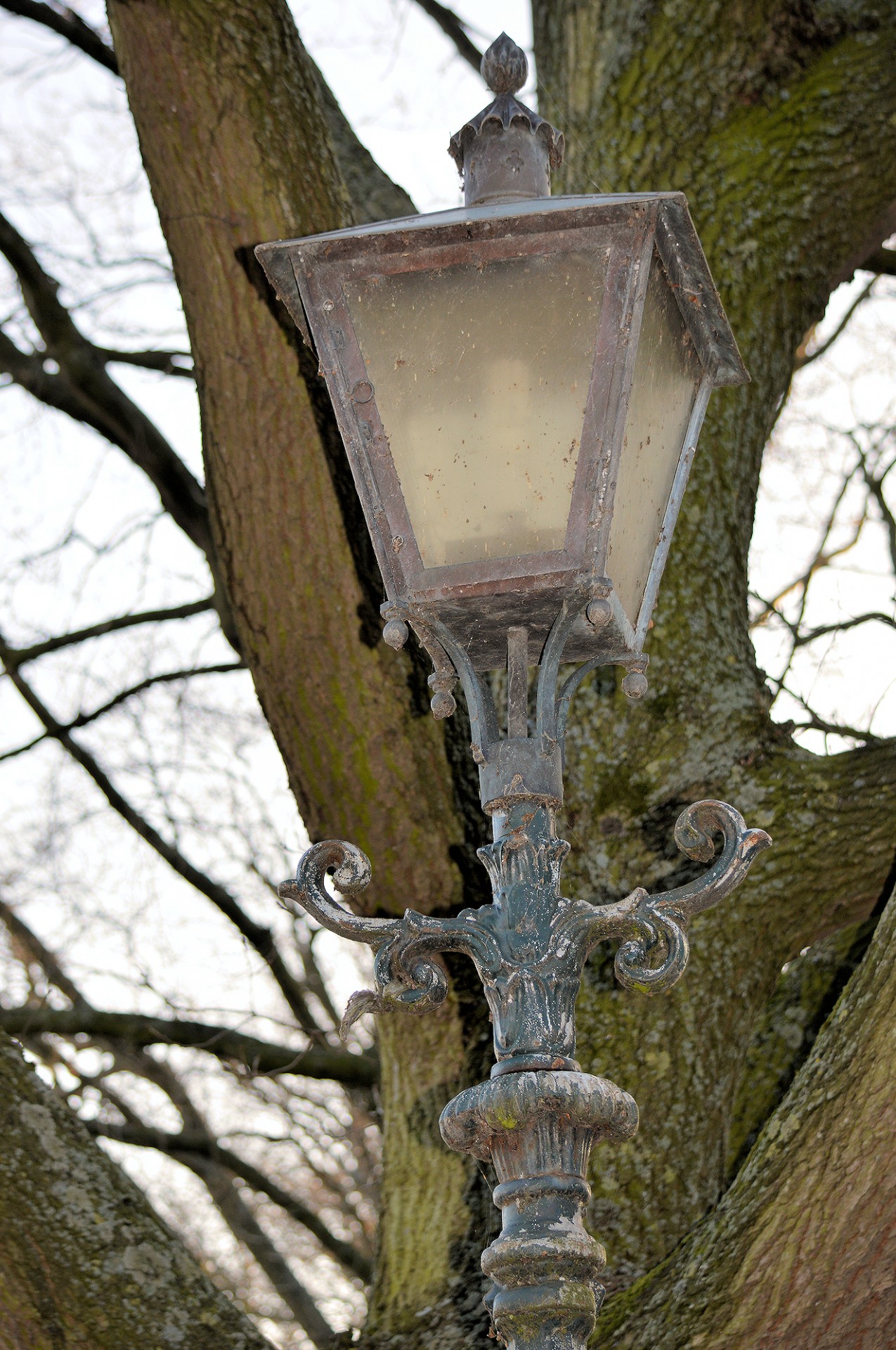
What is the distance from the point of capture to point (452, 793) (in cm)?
272

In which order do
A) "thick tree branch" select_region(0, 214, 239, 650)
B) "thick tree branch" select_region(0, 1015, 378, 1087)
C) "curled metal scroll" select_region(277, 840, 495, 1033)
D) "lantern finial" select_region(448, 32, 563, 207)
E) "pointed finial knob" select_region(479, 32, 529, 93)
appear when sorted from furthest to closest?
1. "thick tree branch" select_region(0, 214, 239, 650)
2. "thick tree branch" select_region(0, 1015, 378, 1087)
3. "pointed finial knob" select_region(479, 32, 529, 93)
4. "lantern finial" select_region(448, 32, 563, 207)
5. "curled metal scroll" select_region(277, 840, 495, 1033)

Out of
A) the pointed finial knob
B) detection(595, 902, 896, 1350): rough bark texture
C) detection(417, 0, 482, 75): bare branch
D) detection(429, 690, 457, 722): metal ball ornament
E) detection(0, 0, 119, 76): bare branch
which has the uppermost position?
detection(417, 0, 482, 75): bare branch

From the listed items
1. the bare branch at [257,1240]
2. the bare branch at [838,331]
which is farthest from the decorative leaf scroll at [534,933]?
the bare branch at [838,331]

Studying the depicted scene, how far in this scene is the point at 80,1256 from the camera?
2.14 m

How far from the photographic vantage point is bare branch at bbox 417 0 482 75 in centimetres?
504

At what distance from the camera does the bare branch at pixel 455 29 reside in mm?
5043

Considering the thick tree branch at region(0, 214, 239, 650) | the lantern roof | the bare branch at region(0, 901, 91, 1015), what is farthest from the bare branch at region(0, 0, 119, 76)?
the bare branch at region(0, 901, 91, 1015)

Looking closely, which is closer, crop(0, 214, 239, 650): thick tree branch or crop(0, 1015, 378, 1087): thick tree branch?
crop(0, 1015, 378, 1087): thick tree branch

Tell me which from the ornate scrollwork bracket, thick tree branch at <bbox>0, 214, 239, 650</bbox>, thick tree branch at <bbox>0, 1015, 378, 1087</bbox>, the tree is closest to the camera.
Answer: the ornate scrollwork bracket

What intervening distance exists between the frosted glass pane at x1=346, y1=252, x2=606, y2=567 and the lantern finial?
8.7 inches

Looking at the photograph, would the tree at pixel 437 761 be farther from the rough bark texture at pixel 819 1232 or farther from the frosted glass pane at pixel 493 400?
the frosted glass pane at pixel 493 400

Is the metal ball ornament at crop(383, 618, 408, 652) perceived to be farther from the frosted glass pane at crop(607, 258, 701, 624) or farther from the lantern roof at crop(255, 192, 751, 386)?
the lantern roof at crop(255, 192, 751, 386)

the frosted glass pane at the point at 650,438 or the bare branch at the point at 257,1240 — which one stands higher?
the bare branch at the point at 257,1240

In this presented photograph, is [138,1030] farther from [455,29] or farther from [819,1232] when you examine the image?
[455,29]
